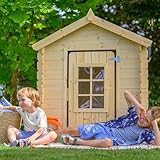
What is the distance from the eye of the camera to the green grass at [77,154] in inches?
213

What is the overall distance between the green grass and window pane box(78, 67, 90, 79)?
2577 mm

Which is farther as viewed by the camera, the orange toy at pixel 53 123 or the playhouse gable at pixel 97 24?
the playhouse gable at pixel 97 24

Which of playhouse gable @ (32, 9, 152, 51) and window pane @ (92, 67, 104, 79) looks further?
window pane @ (92, 67, 104, 79)

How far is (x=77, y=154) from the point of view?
5672 millimetres

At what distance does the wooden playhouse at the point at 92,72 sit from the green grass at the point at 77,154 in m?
2.36

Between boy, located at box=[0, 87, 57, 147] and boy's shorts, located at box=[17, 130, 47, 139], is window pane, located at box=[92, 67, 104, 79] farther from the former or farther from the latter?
boy's shorts, located at box=[17, 130, 47, 139]

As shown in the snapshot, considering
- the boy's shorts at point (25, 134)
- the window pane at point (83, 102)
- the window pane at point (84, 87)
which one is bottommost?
the boy's shorts at point (25, 134)

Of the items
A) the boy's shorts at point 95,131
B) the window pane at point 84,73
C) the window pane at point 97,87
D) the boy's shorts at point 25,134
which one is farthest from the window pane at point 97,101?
the boy's shorts at point 25,134

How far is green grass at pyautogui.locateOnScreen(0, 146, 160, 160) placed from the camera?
213 inches

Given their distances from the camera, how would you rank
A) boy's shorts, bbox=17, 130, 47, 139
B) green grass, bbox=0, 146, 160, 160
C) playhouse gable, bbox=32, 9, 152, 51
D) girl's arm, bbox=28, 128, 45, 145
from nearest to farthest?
green grass, bbox=0, 146, 160, 160 → girl's arm, bbox=28, 128, 45, 145 → boy's shorts, bbox=17, 130, 47, 139 → playhouse gable, bbox=32, 9, 152, 51

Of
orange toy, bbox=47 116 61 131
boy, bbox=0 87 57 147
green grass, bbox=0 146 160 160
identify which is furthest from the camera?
orange toy, bbox=47 116 61 131

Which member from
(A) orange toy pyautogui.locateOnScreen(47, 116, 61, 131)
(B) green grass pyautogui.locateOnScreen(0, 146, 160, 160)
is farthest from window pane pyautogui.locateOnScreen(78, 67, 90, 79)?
(B) green grass pyautogui.locateOnScreen(0, 146, 160, 160)

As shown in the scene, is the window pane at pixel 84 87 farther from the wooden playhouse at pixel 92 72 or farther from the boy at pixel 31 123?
the boy at pixel 31 123

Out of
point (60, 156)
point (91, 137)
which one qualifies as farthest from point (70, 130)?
point (60, 156)
